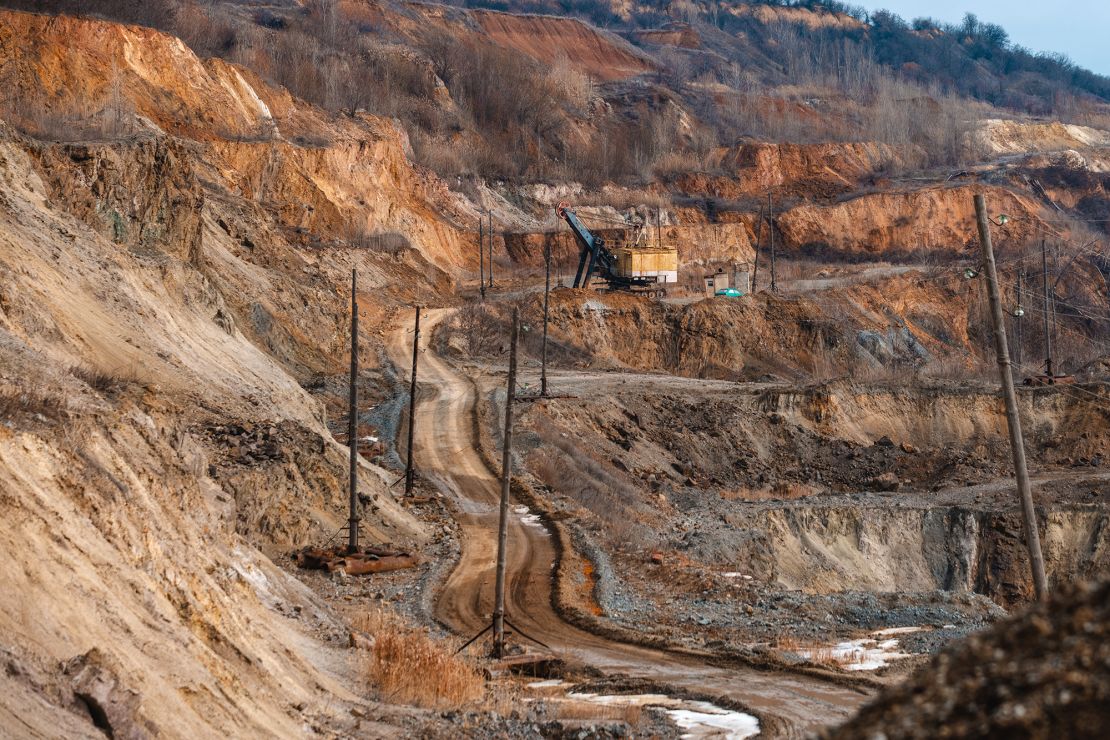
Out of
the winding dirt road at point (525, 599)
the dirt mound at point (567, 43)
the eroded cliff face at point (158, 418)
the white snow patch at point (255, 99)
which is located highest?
the dirt mound at point (567, 43)

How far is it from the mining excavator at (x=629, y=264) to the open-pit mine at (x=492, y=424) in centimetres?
Answer: 23

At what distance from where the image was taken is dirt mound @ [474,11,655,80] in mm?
165750

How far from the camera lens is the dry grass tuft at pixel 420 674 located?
16000 mm

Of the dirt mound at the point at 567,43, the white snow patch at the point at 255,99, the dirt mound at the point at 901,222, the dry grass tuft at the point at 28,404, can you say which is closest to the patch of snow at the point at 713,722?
the dry grass tuft at the point at 28,404

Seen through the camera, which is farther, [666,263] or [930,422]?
[666,263]

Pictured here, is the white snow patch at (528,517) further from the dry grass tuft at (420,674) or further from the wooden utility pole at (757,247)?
the wooden utility pole at (757,247)

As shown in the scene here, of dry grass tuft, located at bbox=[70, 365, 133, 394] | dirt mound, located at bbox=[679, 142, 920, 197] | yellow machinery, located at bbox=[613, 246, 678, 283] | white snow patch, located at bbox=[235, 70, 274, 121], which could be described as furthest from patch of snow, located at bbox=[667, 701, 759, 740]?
dirt mound, located at bbox=[679, 142, 920, 197]

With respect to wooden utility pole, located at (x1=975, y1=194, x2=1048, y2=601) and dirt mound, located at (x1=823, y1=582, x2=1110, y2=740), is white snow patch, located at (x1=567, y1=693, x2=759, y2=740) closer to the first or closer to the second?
wooden utility pole, located at (x1=975, y1=194, x2=1048, y2=601)

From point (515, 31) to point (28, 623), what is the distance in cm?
16594

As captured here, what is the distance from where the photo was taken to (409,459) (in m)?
36.5

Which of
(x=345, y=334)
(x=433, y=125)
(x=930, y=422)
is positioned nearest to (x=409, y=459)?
(x=345, y=334)

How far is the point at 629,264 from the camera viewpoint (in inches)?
3000

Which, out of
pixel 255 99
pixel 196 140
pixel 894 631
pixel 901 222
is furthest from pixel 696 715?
pixel 901 222

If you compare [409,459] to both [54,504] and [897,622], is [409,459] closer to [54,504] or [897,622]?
[897,622]
